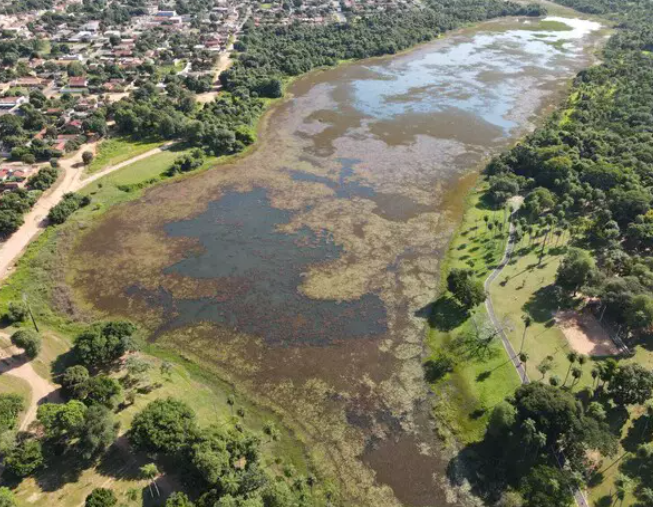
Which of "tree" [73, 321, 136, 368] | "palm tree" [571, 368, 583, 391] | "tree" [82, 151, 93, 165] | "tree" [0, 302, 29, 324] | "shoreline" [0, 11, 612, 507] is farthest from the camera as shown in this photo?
"tree" [82, 151, 93, 165]

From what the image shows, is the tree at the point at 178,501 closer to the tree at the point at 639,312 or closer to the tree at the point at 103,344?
the tree at the point at 103,344

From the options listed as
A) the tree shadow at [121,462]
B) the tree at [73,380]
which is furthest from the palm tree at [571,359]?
the tree at [73,380]

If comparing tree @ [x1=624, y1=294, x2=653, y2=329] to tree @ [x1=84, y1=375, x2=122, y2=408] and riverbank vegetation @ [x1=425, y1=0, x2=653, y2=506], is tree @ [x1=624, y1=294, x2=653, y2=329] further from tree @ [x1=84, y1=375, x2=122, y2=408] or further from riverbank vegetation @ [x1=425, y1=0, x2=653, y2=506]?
tree @ [x1=84, y1=375, x2=122, y2=408]

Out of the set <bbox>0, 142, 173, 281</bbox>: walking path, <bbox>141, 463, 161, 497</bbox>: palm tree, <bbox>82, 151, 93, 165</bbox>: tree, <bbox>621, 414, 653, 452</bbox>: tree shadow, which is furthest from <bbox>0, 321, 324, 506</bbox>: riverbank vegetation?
<bbox>82, 151, 93, 165</bbox>: tree

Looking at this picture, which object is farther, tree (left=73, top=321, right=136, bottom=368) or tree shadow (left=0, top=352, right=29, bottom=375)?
tree shadow (left=0, top=352, right=29, bottom=375)

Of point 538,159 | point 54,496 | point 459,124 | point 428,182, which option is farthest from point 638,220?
point 54,496

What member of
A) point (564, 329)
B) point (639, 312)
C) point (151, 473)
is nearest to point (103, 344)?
point (151, 473)

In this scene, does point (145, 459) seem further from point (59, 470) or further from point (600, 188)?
point (600, 188)
